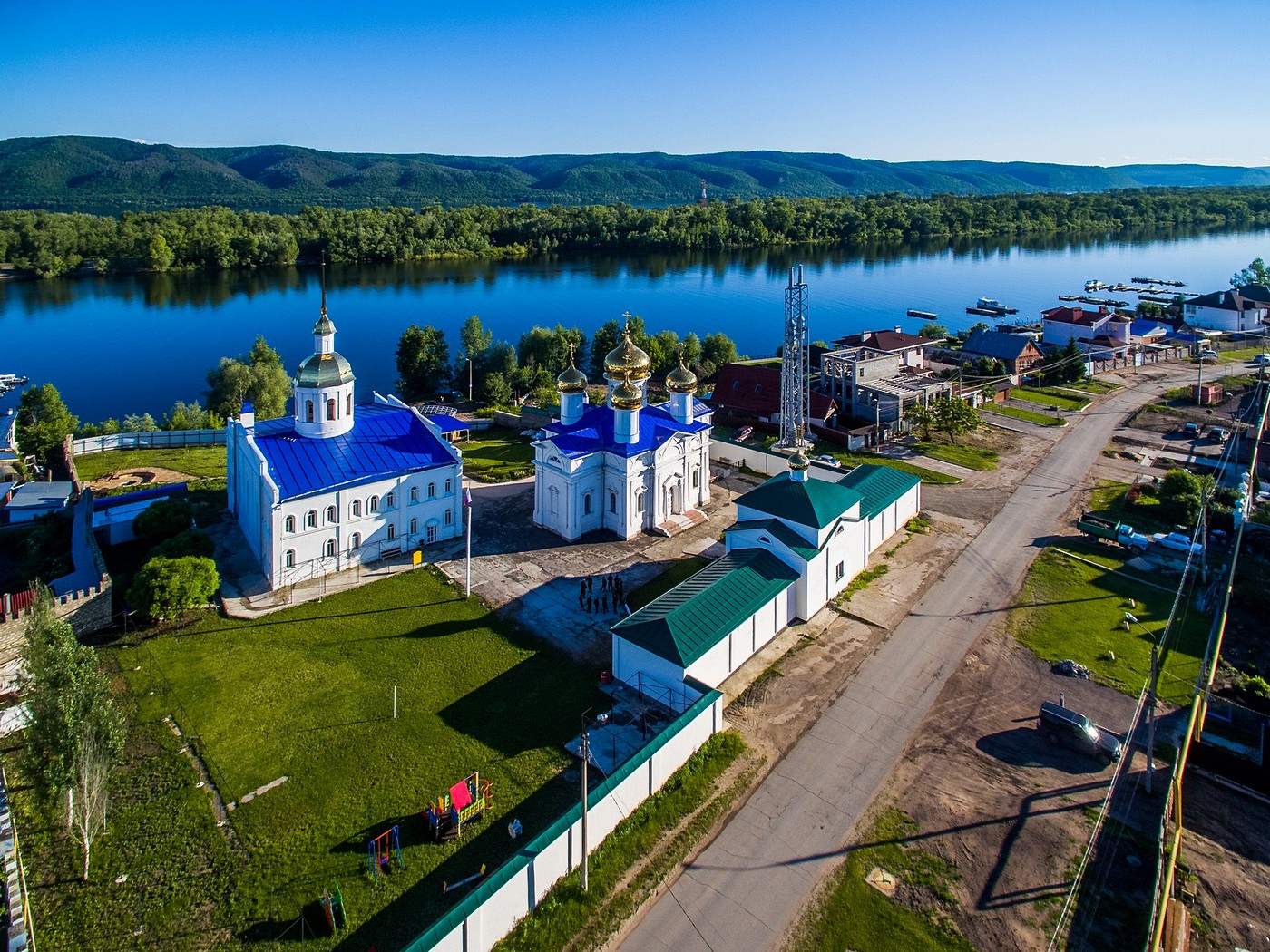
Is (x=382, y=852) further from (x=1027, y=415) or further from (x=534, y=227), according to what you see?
(x=534, y=227)

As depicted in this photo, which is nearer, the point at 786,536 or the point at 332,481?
the point at 786,536

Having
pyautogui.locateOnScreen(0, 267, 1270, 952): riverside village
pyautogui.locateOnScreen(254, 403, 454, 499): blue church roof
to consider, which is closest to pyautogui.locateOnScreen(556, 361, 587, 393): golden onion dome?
pyautogui.locateOnScreen(0, 267, 1270, 952): riverside village

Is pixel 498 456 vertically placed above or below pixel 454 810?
above

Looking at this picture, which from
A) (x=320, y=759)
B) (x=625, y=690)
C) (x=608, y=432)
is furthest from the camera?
(x=608, y=432)

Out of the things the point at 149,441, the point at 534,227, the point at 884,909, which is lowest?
the point at 884,909

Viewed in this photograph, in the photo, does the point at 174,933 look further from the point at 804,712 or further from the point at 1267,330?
the point at 1267,330

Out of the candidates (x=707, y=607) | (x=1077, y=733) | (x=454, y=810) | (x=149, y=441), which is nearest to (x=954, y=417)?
(x=1077, y=733)

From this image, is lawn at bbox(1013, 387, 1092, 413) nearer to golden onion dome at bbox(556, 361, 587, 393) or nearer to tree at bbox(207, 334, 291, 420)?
golden onion dome at bbox(556, 361, 587, 393)
